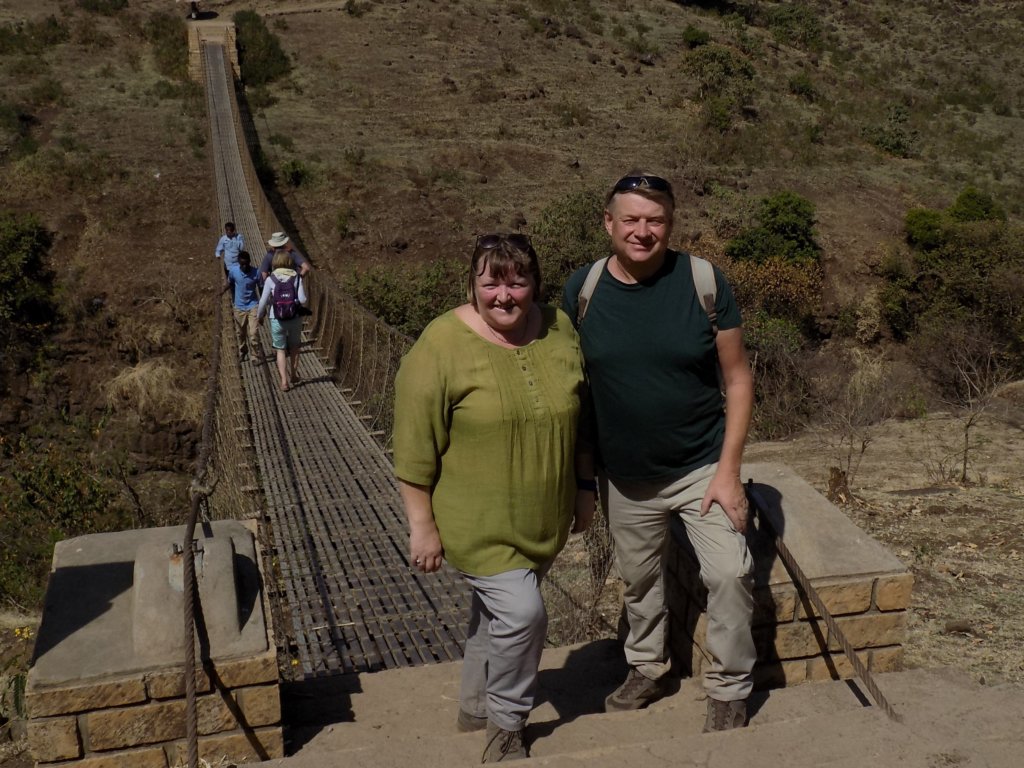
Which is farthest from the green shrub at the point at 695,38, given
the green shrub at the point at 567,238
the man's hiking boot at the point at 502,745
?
the man's hiking boot at the point at 502,745

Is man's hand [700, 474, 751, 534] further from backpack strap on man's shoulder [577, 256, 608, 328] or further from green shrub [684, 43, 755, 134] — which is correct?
green shrub [684, 43, 755, 134]

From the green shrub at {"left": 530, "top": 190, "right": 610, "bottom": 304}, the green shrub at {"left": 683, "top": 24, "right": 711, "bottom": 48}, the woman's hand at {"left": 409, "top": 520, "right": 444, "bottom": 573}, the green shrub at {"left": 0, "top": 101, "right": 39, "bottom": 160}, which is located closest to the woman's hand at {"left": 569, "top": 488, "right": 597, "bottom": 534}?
the woman's hand at {"left": 409, "top": 520, "right": 444, "bottom": 573}

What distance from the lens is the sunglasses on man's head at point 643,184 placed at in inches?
75.6

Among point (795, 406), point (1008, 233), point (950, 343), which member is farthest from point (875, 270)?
point (795, 406)

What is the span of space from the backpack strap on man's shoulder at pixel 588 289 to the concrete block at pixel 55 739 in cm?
123

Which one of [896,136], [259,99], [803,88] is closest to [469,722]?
[259,99]

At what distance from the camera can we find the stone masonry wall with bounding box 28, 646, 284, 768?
1.76 metres

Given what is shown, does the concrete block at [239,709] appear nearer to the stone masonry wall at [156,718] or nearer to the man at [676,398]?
the stone masonry wall at [156,718]

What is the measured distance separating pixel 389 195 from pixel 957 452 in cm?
1287

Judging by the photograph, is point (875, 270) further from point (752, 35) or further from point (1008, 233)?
point (752, 35)

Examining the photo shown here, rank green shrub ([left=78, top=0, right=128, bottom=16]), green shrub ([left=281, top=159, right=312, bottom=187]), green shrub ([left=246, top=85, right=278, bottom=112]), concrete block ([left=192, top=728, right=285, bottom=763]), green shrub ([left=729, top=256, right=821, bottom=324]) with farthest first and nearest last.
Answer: green shrub ([left=78, top=0, right=128, bottom=16])
green shrub ([left=246, top=85, right=278, bottom=112])
green shrub ([left=281, top=159, right=312, bottom=187])
green shrub ([left=729, top=256, right=821, bottom=324])
concrete block ([left=192, top=728, right=285, bottom=763])

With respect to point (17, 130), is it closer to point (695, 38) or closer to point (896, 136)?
point (695, 38)

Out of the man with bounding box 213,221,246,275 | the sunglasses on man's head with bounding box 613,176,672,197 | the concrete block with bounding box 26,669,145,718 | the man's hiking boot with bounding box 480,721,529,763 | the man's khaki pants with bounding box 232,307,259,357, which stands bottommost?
the man's khaki pants with bounding box 232,307,259,357

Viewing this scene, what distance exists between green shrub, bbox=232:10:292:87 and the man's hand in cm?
2283
